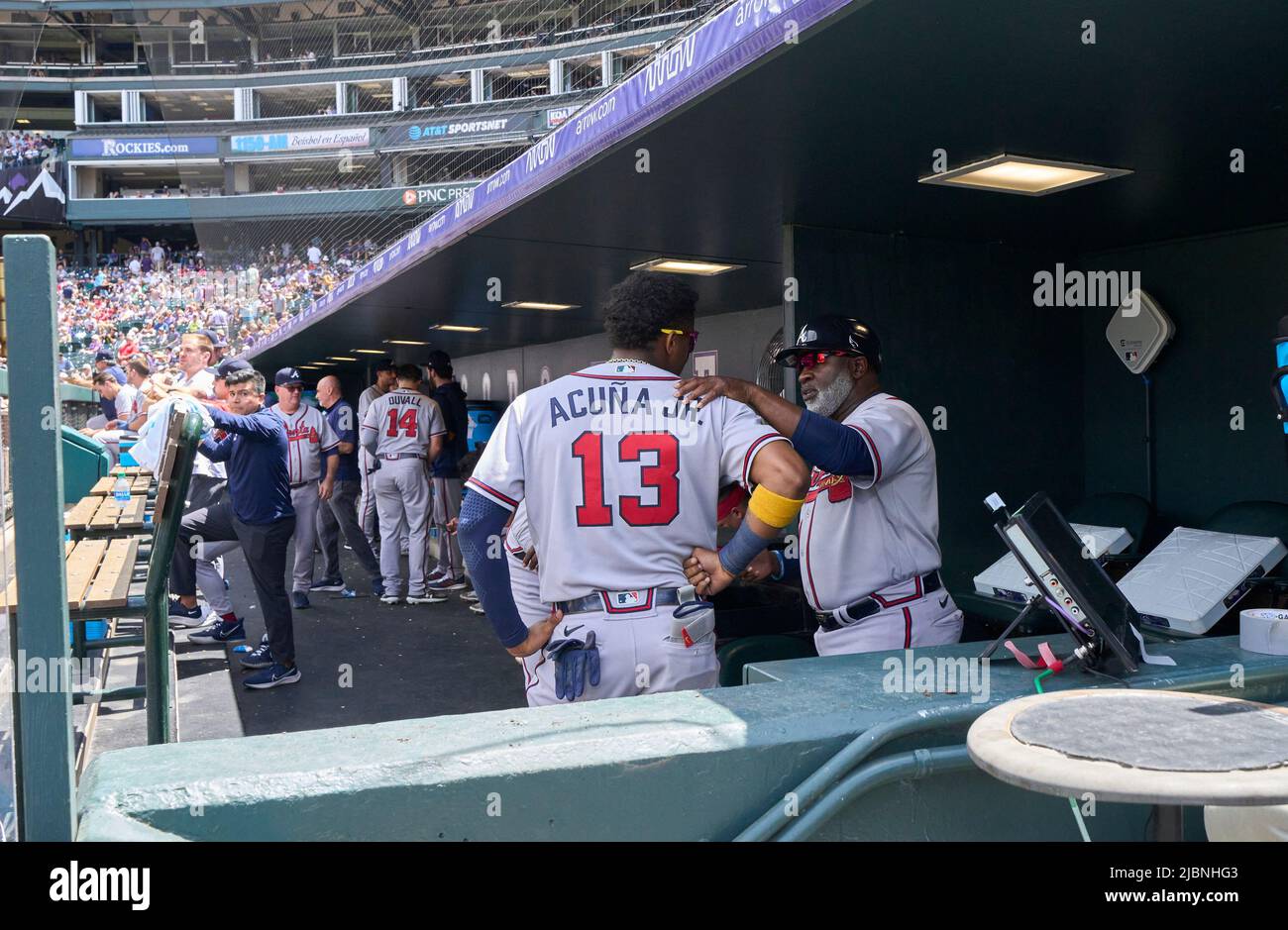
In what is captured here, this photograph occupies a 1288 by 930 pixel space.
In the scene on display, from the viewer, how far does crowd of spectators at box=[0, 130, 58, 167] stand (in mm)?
40719

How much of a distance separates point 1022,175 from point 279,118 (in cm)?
4260

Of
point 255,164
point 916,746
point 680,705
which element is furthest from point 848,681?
point 255,164

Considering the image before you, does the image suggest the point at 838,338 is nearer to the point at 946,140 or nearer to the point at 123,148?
the point at 946,140

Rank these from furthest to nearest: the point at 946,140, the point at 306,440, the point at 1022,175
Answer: the point at 306,440, the point at 1022,175, the point at 946,140

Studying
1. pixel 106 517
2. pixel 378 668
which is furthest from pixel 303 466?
pixel 106 517

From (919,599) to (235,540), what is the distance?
5.31 metres

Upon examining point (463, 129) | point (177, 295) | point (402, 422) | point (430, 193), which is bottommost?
point (402, 422)

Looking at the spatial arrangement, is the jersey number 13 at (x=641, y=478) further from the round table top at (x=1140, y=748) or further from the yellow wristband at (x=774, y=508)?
the round table top at (x=1140, y=748)

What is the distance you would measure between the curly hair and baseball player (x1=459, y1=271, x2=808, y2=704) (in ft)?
0.36

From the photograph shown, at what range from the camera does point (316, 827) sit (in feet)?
5.28

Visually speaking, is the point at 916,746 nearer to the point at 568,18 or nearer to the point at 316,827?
the point at 316,827

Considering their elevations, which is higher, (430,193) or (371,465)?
(430,193)

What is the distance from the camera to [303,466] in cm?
823

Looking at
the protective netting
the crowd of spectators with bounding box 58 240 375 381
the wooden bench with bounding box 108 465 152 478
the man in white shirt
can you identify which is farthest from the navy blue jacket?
the crowd of spectators with bounding box 58 240 375 381
